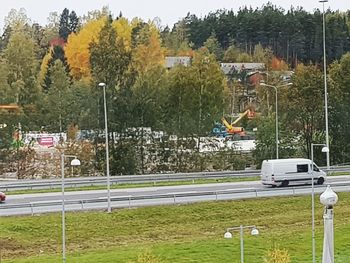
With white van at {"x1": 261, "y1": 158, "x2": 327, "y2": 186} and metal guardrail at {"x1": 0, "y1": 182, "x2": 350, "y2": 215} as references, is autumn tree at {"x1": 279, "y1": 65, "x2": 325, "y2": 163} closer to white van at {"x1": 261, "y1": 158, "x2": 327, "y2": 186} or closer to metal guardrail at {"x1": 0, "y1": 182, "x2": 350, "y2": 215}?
white van at {"x1": 261, "y1": 158, "x2": 327, "y2": 186}

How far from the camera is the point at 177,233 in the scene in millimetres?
32594

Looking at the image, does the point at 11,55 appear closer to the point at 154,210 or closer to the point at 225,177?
the point at 225,177

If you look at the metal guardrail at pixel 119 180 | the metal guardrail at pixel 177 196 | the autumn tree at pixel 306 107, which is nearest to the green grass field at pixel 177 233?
the metal guardrail at pixel 177 196

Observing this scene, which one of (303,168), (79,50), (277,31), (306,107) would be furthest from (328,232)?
(277,31)

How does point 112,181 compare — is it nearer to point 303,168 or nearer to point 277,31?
point 303,168

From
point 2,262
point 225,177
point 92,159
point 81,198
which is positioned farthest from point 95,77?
point 2,262

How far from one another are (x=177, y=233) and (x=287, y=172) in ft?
40.4

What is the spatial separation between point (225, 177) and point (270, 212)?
12.5m

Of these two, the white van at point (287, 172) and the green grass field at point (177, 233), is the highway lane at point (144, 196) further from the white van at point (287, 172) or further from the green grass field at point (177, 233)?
the green grass field at point (177, 233)

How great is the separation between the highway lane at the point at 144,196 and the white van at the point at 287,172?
60cm

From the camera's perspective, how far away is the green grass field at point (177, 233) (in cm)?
2750

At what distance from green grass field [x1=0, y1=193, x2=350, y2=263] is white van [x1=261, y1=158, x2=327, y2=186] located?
3.48 meters

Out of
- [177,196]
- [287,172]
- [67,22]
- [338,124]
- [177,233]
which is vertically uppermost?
[67,22]

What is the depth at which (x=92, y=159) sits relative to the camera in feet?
187
